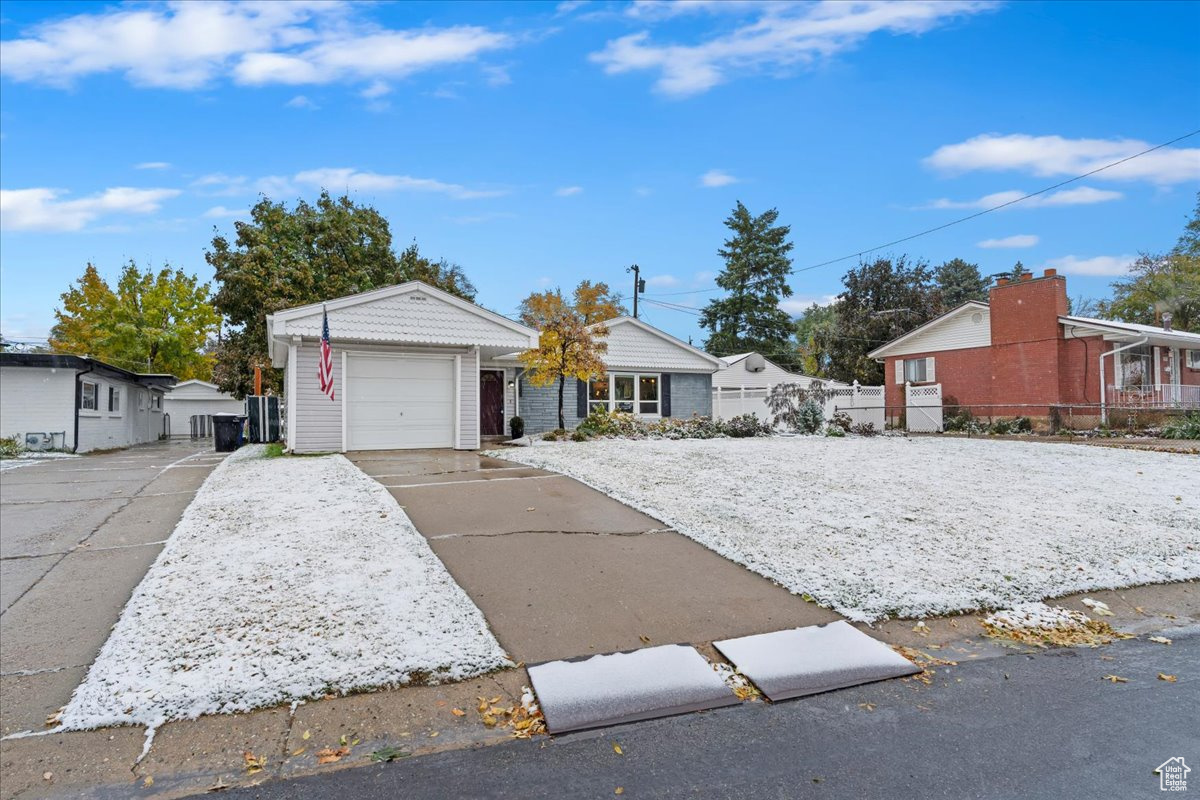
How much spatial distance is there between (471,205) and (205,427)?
2658 cm

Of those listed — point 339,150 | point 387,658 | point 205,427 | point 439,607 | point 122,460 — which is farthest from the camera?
point 205,427

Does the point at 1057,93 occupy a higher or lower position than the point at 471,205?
higher

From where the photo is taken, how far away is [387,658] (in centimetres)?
363

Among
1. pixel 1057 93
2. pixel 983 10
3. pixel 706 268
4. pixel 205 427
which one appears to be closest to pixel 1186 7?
pixel 1057 93

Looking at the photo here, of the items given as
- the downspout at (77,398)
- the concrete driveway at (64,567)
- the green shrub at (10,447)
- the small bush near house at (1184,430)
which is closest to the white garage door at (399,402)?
the concrete driveway at (64,567)

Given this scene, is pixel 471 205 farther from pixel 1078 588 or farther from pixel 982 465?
pixel 1078 588

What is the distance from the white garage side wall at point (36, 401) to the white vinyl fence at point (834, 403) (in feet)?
64.8

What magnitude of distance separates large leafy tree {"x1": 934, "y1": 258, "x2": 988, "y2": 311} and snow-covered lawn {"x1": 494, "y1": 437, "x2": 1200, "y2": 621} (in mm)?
45902

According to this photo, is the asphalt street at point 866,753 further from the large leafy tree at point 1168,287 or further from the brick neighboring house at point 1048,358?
the large leafy tree at point 1168,287

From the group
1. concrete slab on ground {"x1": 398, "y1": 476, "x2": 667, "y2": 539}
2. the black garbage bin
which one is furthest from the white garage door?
the black garbage bin

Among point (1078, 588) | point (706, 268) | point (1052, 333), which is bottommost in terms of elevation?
point (1078, 588)

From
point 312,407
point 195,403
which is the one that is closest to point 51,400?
point 312,407

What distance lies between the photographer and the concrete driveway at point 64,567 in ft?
12.1

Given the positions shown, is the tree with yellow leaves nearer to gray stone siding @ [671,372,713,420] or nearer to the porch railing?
gray stone siding @ [671,372,713,420]
